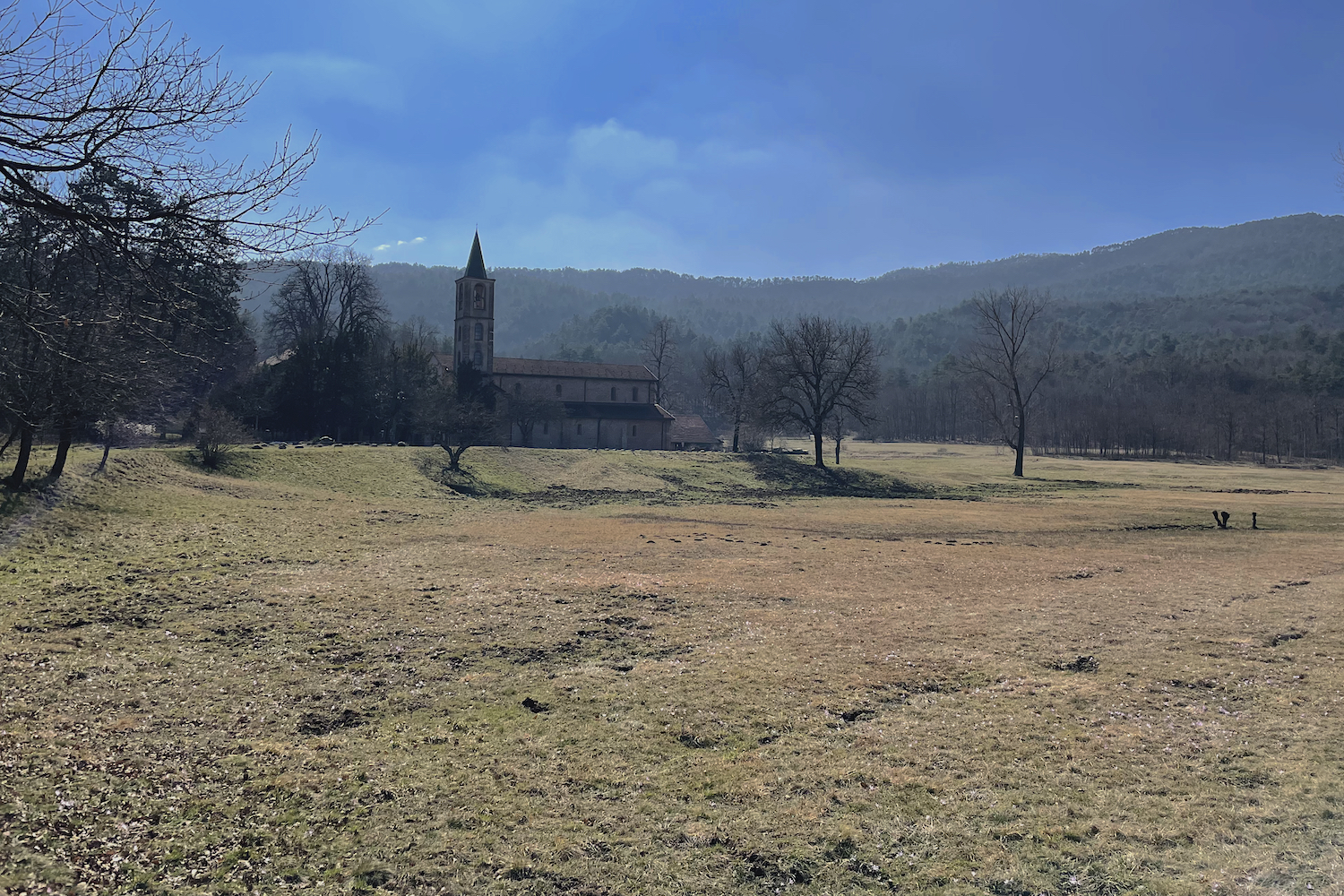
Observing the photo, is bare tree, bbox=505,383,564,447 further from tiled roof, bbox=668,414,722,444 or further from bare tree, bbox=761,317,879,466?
bare tree, bbox=761,317,879,466

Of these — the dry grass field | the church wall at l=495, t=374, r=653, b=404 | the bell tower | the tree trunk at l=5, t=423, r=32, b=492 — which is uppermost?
the bell tower

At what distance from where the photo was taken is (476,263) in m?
85.1

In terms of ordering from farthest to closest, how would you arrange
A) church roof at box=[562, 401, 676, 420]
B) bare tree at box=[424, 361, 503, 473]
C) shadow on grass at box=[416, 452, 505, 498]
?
church roof at box=[562, 401, 676, 420] → bare tree at box=[424, 361, 503, 473] → shadow on grass at box=[416, 452, 505, 498]

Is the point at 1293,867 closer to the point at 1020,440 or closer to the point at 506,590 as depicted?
the point at 506,590

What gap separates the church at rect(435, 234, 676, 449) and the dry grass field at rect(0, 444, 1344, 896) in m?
57.0

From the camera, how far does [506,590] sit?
16.2m

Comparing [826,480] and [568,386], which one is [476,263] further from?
[826,480]

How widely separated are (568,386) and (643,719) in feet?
248

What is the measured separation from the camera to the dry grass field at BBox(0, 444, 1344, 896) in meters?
6.02

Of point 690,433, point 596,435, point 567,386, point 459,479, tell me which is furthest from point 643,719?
point 690,433

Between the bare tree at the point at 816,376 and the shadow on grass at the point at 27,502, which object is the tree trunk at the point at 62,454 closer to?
the shadow on grass at the point at 27,502

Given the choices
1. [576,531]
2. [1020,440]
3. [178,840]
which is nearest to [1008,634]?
[178,840]

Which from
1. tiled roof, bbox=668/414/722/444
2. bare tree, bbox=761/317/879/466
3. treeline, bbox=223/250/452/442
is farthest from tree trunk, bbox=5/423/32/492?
tiled roof, bbox=668/414/722/444

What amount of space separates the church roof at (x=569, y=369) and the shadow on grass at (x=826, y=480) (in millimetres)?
28225
